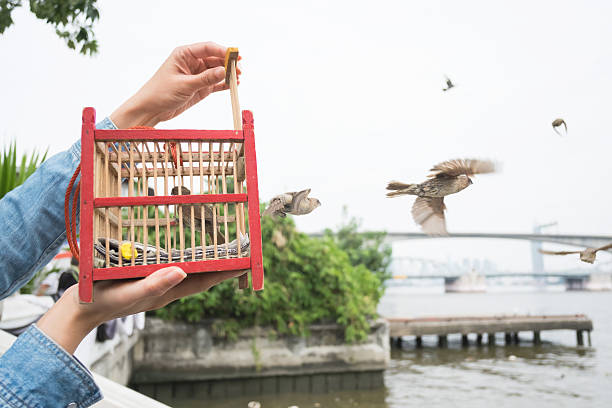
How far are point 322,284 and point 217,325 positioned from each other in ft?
6.30

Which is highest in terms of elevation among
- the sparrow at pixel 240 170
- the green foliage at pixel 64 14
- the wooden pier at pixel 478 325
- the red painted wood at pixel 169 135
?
the green foliage at pixel 64 14

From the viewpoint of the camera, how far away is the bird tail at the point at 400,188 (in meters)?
1.04

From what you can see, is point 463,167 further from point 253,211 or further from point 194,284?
point 194,284

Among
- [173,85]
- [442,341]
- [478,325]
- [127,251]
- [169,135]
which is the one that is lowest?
[442,341]

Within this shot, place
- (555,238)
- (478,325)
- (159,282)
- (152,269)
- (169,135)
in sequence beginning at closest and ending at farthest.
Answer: (159,282), (152,269), (169,135), (555,238), (478,325)

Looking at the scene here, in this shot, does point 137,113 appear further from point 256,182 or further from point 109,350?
point 109,350

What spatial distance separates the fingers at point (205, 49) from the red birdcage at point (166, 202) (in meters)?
0.23

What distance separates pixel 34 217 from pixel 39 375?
469mm

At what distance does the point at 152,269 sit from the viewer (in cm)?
92

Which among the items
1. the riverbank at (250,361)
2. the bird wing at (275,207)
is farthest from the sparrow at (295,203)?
the riverbank at (250,361)

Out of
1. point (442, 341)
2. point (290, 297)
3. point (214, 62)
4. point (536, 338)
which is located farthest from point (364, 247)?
point (214, 62)

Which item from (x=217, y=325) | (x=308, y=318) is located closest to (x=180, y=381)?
(x=217, y=325)

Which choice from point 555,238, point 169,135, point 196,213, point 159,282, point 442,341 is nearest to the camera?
point 159,282

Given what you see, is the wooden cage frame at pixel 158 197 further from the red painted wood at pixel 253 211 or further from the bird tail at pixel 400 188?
the bird tail at pixel 400 188
